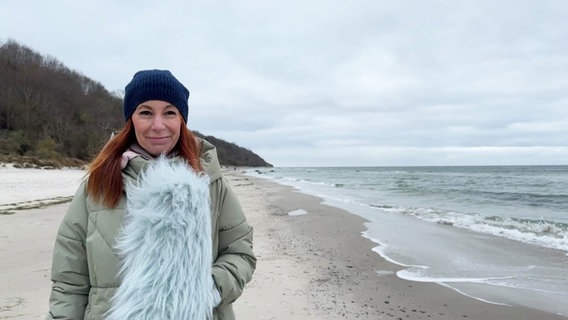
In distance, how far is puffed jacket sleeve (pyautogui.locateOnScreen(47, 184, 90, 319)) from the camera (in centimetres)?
149

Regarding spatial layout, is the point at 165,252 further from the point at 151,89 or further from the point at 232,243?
the point at 151,89

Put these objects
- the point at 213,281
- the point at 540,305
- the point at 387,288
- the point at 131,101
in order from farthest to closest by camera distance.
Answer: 1. the point at 387,288
2. the point at 540,305
3. the point at 131,101
4. the point at 213,281

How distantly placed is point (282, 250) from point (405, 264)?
2.27 meters

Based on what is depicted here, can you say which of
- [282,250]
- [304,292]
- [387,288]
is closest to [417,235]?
[282,250]

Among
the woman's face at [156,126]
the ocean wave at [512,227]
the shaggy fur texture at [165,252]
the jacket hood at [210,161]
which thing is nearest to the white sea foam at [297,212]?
the ocean wave at [512,227]

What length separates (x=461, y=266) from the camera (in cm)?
673

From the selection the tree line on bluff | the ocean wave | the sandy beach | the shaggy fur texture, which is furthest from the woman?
the tree line on bluff

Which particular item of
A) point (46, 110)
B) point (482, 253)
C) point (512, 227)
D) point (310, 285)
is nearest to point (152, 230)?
point (310, 285)

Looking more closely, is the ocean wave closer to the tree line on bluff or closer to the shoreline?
the shoreline

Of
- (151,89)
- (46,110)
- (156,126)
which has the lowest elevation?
(156,126)

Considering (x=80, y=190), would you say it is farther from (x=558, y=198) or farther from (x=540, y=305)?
(x=558, y=198)

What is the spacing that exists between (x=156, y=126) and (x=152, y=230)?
0.43 m

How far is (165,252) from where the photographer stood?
141cm

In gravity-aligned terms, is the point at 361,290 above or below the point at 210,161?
below
